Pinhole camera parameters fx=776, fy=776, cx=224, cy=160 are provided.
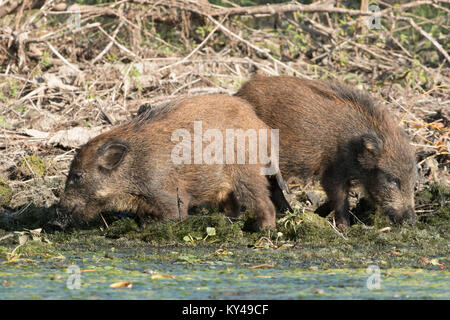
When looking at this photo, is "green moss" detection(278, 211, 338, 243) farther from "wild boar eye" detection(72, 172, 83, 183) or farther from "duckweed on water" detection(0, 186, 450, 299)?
"wild boar eye" detection(72, 172, 83, 183)

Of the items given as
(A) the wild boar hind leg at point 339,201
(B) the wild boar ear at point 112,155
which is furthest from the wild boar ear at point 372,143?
(B) the wild boar ear at point 112,155

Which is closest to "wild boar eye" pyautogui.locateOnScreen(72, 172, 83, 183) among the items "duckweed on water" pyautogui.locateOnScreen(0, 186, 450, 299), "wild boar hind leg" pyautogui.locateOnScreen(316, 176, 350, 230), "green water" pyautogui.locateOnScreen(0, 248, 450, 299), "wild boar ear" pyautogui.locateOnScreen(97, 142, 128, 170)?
"wild boar ear" pyautogui.locateOnScreen(97, 142, 128, 170)

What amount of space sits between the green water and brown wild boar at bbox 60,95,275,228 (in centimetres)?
93

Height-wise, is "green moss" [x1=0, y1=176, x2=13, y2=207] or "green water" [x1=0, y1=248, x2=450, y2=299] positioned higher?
"green moss" [x1=0, y1=176, x2=13, y2=207]

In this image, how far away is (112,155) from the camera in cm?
806

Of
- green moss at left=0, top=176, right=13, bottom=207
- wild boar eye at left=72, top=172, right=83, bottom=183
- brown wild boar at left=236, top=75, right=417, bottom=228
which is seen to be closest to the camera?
wild boar eye at left=72, top=172, right=83, bottom=183

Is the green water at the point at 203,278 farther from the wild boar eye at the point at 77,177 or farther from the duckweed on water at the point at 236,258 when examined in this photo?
the wild boar eye at the point at 77,177

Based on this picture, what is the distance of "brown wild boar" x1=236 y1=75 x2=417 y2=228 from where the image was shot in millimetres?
8570

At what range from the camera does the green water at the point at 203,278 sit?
5586 mm

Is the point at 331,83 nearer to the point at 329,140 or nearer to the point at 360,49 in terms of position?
the point at 329,140

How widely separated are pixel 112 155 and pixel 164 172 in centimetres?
59

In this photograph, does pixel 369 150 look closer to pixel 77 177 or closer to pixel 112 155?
pixel 112 155

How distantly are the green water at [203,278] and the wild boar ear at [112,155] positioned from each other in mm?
1196

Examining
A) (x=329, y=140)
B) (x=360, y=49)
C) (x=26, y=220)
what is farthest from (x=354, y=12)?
(x=26, y=220)
